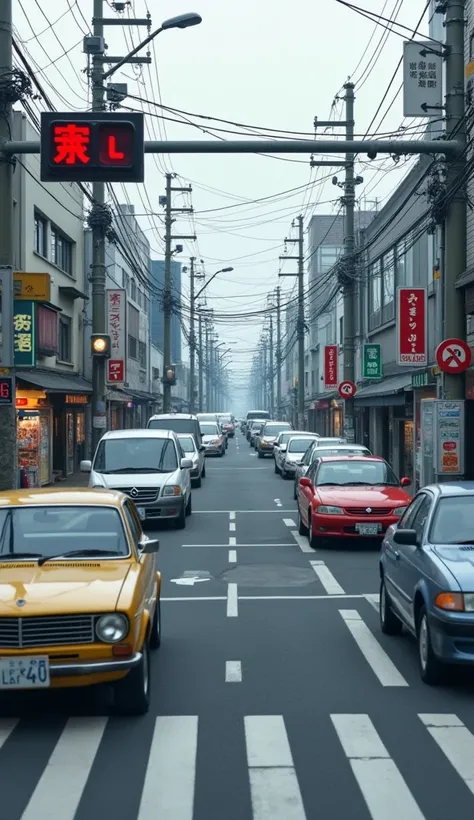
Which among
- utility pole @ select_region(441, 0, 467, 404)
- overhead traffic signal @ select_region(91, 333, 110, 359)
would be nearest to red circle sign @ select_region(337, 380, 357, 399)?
overhead traffic signal @ select_region(91, 333, 110, 359)

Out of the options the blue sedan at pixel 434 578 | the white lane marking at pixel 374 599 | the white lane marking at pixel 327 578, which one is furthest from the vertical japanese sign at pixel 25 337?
the blue sedan at pixel 434 578

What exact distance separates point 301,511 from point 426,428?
291 cm

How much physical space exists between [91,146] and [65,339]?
78.5ft

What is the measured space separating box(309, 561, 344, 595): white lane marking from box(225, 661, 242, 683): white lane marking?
13.0ft

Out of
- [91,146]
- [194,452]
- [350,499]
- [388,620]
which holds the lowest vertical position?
[388,620]

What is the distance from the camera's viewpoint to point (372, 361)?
36.3 m

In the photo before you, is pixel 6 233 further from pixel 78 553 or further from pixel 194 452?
pixel 194 452

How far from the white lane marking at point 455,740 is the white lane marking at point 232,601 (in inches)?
170

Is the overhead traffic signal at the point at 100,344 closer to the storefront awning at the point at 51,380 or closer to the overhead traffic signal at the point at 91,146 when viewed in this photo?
the storefront awning at the point at 51,380

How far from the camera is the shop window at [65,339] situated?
35812 millimetres

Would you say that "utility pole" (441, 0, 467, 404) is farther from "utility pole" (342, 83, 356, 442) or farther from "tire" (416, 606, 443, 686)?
"utility pole" (342, 83, 356, 442)

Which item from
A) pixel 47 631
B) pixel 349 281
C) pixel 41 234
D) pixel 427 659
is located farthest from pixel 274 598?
pixel 41 234

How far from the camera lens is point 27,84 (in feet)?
48.3

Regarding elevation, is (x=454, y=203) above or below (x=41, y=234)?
below
